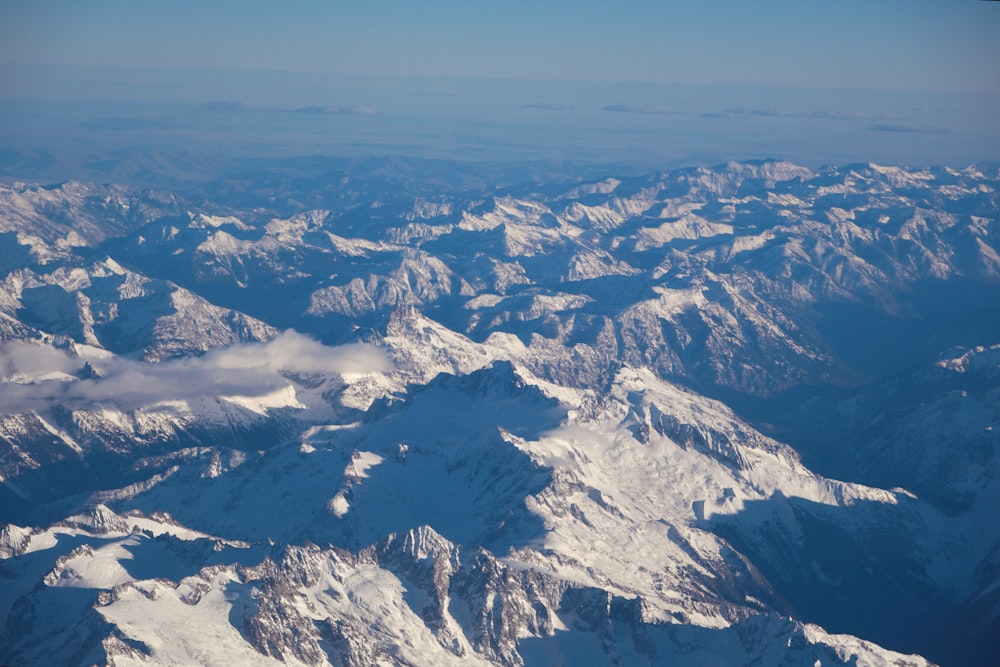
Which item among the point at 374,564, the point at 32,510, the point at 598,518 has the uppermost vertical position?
the point at 374,564

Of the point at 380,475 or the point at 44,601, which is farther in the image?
the point at 380,475

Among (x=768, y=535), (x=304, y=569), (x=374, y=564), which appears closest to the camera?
(x=304, y=569)

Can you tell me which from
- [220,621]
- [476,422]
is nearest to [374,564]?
[220,621]

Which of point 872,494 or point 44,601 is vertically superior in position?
point 44,601

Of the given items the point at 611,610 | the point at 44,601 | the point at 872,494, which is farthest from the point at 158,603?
the point at 872,494

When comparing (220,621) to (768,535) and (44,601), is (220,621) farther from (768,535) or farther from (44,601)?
(768,535)

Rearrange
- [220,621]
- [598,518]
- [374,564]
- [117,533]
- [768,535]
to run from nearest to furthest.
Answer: [220,621] → [374,564] → [117,533] → [598,518] → [768,535]

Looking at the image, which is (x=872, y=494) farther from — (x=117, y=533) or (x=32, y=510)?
(x=32, y=510)

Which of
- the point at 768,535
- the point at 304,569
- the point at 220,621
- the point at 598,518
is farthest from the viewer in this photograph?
the point at 768,535

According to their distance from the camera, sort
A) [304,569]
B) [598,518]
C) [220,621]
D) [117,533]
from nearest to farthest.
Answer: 1. [220,621]
2. [304,569]
3. [117,533]
4. [598,518]
